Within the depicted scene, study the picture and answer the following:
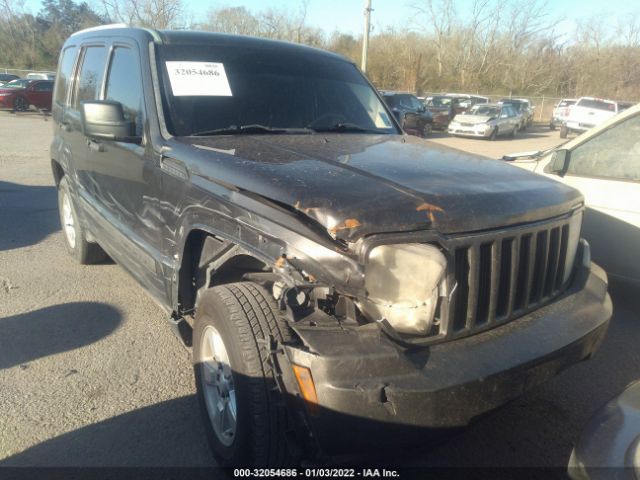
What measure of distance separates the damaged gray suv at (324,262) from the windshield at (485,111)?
71.9ft

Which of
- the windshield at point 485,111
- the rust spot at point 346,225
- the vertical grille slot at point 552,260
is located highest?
the rust spot at point 346,225

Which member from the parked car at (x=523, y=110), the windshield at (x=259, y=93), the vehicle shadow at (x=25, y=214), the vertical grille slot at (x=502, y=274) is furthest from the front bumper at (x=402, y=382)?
the parked car at (x=523, y=110)

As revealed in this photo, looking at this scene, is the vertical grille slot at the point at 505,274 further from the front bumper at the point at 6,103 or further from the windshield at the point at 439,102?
the front bumper at the point at 6,103

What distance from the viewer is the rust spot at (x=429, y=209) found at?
6.77 ft

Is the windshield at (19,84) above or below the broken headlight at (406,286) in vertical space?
below

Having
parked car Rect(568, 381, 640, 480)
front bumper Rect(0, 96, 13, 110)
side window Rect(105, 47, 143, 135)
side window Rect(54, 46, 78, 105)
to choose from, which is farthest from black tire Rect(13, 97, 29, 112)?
parked car Rect(568, 381, 640, 480)

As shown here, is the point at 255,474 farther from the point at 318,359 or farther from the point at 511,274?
the point at 511,274

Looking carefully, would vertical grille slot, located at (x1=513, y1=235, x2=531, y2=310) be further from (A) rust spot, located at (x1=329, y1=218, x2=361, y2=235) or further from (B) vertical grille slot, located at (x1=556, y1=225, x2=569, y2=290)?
(A) rust spot, located at (x1=329, y1=218, x2=361, y2=235)

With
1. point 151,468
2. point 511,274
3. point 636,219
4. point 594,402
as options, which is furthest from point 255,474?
point 636,219

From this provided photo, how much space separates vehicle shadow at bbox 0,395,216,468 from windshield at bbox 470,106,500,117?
23.1 m

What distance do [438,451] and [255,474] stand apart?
1040 millimetres

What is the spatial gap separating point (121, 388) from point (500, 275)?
7.63 feet

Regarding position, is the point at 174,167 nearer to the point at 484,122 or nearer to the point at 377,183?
the point at 377,183

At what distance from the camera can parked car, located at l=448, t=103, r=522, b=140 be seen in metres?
22.8
